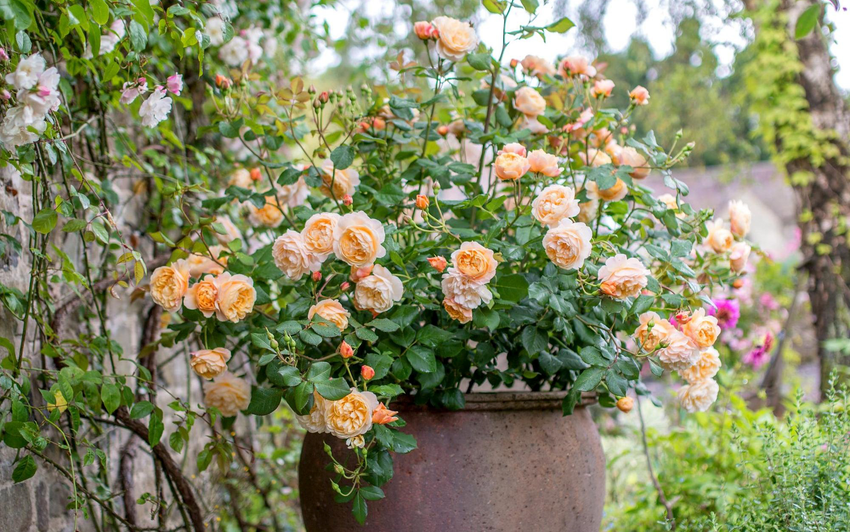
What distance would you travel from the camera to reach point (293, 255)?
0.99 metres

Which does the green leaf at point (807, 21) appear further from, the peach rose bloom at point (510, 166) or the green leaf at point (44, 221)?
the green leaf at point (44, 221)

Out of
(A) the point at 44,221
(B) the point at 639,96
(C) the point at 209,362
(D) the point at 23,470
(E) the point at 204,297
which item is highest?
(B) the point at 639,96

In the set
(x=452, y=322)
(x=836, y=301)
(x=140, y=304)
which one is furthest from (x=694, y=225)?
(x=836, y=301)

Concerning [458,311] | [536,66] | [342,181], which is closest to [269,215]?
[342,181]

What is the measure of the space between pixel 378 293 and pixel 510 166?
0.30 m

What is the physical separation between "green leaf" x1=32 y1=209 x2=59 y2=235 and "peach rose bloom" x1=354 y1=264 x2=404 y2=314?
1.62 ft

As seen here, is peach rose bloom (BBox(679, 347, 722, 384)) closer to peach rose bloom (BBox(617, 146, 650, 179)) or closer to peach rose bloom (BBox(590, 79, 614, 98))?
peach rose bloom (BBox(617, 146, 650, 179))

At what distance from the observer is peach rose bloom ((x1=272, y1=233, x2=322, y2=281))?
0.98 meters

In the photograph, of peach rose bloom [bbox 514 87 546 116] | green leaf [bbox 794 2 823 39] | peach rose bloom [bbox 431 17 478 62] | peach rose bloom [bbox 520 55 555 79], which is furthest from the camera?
peach rose bloom [bbox 520 55 555 79]

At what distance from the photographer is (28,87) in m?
0.85

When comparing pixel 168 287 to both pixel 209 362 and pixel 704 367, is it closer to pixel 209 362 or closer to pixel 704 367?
pixel 209 362

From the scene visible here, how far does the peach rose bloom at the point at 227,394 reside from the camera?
1165 mm

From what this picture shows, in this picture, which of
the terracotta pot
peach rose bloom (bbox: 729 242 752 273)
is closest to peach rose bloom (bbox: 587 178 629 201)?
peach rose bloom (bbox: 729 242 752 273)

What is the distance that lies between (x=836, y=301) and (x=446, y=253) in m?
2.50
